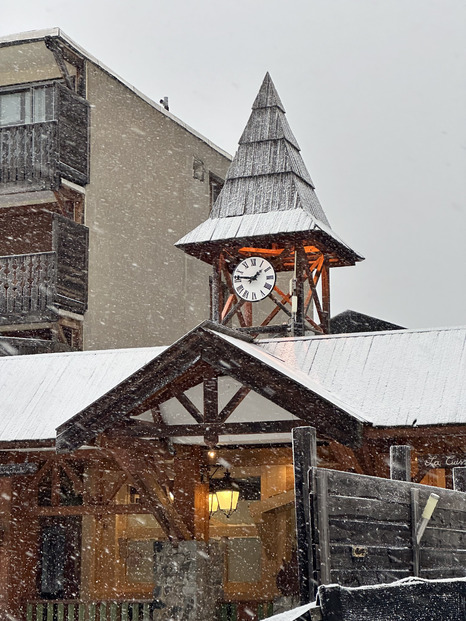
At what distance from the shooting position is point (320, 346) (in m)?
14.6

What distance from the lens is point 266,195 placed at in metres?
19.7

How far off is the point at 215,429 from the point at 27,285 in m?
9.37

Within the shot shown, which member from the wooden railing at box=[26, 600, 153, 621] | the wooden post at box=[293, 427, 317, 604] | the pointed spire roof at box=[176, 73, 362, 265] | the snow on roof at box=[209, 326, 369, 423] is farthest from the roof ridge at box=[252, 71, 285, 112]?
the wooden post at box=[293, 427, 317, 604]

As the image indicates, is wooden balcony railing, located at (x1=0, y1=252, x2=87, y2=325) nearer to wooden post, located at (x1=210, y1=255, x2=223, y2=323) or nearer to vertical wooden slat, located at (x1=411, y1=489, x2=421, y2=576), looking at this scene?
wooden post, located at (x1=210, y1=255, x2=223, y2=323)

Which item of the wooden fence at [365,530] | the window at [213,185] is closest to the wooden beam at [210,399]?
the wooden fence at [365,530]

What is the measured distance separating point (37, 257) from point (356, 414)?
10.2 metres

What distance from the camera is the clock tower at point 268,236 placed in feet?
58.9

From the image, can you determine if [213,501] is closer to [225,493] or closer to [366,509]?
[225,493]

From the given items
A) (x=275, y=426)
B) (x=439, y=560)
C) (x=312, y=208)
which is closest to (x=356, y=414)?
(x=275, y=426)

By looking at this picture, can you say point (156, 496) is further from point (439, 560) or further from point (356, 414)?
point (439, 560)

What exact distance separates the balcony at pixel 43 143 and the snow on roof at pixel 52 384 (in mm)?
6038

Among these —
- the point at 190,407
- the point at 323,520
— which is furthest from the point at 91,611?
the point at 323,520

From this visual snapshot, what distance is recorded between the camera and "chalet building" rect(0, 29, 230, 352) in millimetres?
20781

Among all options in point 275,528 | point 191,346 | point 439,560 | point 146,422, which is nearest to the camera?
point 439,560
